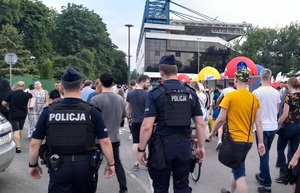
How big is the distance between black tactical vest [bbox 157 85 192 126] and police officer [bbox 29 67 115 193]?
82 centimetres

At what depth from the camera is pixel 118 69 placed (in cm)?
8044

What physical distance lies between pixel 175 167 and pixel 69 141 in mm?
1363

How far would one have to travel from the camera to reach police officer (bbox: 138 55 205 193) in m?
3.78

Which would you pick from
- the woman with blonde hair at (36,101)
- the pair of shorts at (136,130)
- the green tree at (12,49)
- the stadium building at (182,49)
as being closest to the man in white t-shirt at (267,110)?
the pair of shorts at (136,130)

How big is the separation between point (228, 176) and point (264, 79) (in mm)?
2235

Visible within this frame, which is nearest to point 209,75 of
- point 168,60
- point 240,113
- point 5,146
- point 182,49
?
point 240,113

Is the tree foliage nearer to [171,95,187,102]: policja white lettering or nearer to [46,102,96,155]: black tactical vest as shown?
[171,95,187,102]: policja white lettering

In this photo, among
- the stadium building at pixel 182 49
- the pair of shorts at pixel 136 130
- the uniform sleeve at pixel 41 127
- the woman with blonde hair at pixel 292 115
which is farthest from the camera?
the stadium building at pixel 182 49

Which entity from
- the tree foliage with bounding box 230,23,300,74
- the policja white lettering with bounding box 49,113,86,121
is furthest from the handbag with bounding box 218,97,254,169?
the tree foliage with bounding box 230,23,300,74

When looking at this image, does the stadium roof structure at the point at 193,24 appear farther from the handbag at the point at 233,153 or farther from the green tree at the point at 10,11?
the handbag at the point at 233,153

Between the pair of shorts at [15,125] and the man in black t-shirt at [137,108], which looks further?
the pair of shorts at [15,125]

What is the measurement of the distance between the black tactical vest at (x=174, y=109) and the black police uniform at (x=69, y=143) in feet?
2.95

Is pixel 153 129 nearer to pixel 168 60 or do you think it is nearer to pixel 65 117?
pixel 168 60

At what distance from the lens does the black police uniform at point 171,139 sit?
3779 mm
